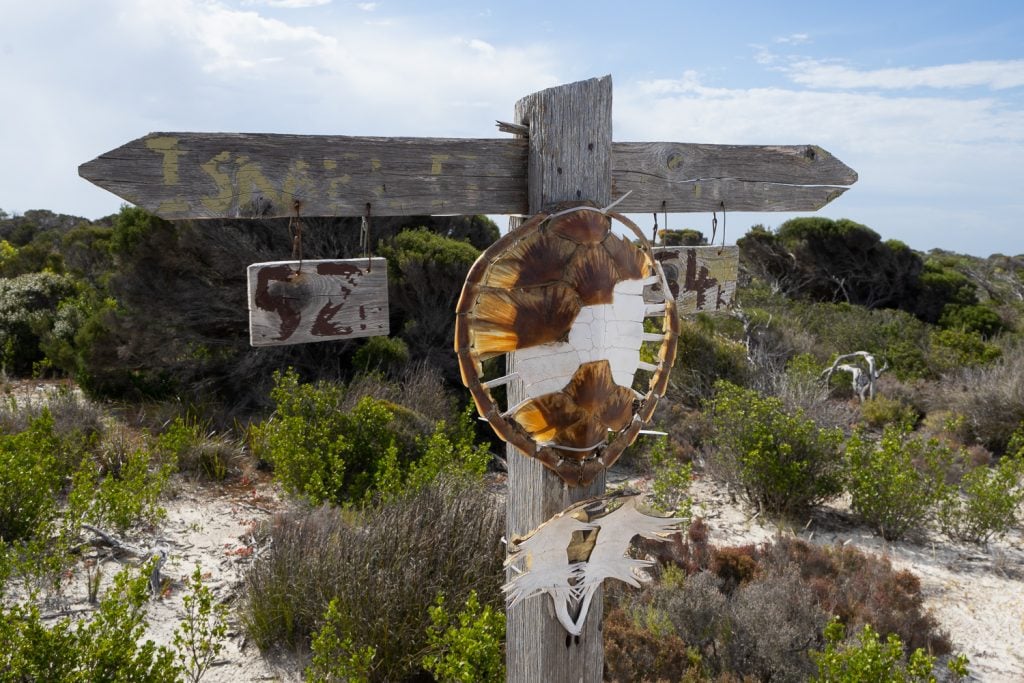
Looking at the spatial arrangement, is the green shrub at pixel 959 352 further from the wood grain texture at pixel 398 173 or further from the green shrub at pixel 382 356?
the wood grain texture at pixel 398 173

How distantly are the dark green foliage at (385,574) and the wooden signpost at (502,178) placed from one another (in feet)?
3.39

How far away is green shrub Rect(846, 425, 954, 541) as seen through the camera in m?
5.23

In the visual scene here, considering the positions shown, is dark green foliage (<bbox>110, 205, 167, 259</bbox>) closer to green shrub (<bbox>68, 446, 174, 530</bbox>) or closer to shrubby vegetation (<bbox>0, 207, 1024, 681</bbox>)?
shrubby vegetation (<bbox>0, 207, 1024, 681</bbox>)

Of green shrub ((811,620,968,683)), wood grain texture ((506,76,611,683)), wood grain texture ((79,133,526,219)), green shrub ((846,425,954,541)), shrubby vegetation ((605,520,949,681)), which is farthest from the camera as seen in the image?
green shrub ((846,425,954,541))

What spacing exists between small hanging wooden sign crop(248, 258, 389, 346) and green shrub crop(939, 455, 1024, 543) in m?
4.86

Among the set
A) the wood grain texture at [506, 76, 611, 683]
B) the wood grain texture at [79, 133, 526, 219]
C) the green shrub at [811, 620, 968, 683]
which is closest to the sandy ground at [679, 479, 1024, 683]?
the green shrub at [811, 620, 968, 683]

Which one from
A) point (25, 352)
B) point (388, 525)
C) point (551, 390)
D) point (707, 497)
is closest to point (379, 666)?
point (388, 525)

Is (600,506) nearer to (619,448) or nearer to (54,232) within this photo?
(619,448)

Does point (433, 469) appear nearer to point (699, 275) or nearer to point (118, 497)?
point (118, 497)

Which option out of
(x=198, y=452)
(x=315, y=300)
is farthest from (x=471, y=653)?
(x=198, y=452)

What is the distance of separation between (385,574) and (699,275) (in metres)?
1.83

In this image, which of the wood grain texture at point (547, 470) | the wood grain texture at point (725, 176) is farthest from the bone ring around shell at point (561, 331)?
the wood grain texture at point (725, 176)

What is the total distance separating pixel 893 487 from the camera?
17.0 ft

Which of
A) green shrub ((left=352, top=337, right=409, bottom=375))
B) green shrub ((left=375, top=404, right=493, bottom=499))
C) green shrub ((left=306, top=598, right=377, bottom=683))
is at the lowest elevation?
green shrub ((left=306, top=598, right=377, bottom=683))
